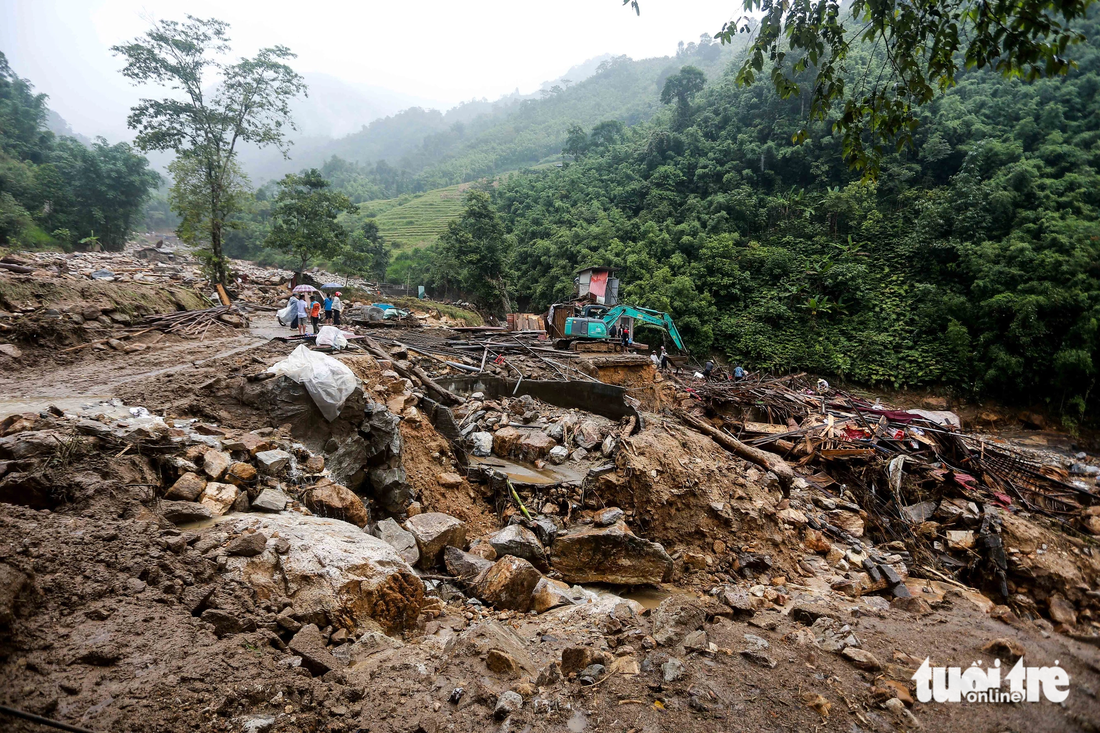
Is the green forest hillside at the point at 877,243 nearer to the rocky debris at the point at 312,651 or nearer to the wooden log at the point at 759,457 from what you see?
the wooden log at the point at 759,457

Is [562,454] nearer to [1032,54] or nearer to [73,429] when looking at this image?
[73,429]

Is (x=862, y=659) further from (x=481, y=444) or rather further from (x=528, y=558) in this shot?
(x=481, y=444)

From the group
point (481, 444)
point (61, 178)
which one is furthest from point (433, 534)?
point (61, 178)

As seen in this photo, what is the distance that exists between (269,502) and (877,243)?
1160 inches

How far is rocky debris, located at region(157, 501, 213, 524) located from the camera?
324 centimetres

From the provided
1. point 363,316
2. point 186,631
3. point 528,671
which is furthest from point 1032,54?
point 363,316

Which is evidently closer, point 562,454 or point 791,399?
point 562,454

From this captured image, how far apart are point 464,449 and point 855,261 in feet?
79.4

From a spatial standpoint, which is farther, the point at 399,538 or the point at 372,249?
the point at 372,249

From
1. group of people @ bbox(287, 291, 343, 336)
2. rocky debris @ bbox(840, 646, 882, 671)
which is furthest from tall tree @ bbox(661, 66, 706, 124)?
rocky debris @ bbox(840, 646, 882, 671)

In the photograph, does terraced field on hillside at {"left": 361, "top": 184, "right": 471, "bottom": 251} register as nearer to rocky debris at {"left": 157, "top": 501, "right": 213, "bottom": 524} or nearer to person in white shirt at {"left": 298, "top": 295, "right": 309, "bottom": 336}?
person in white shirt at {"left": 298, "top": 295, "right": 309, "bottom": 336}

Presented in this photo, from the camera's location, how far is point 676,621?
11.0ft

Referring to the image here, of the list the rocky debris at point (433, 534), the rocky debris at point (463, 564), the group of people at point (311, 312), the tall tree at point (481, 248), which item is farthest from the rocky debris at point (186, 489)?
the tall tree at point (481, 248)

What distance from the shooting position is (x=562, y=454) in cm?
930
